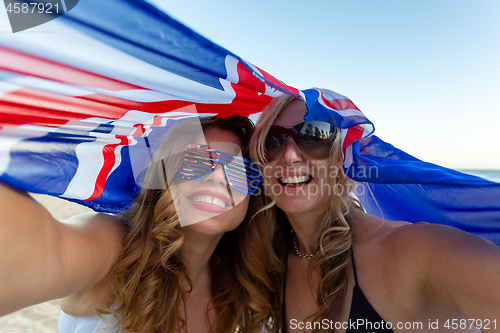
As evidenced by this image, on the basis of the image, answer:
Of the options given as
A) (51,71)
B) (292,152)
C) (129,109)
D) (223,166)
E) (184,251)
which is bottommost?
(184,251)

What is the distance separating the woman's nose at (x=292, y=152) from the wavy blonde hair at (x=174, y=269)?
0.43 meters

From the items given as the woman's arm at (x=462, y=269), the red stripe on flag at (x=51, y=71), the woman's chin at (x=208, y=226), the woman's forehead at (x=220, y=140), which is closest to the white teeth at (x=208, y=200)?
the woman's chin at (x=208, y=226)

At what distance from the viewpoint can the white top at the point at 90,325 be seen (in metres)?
1.78

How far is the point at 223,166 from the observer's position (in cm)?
199

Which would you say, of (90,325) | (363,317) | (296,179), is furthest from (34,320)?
(363,317)

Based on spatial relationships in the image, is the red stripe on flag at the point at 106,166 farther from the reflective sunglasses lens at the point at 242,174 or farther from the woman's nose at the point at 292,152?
the woman's nose at the point at 292,152

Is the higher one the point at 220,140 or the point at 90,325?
the point at 220,140

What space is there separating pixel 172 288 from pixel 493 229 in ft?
6.53

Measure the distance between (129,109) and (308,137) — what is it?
3.69 feet

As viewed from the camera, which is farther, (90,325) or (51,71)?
(90,325)

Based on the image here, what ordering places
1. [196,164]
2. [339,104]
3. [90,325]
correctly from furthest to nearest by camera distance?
[196,164] < [90,325] < [339,104]

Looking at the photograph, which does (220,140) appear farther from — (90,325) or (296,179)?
(90,325)

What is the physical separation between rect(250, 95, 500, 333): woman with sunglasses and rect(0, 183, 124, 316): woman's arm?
4.13 feet

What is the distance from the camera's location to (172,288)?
1.93m
